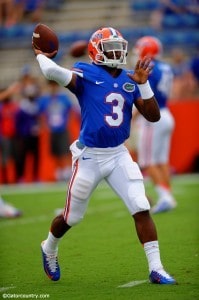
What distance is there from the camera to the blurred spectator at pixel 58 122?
13945mm

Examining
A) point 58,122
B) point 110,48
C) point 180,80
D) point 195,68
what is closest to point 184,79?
point 180,80

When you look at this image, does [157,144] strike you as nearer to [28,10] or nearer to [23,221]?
[23,221]

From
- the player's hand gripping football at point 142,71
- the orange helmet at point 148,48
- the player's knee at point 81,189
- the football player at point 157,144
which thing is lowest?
the football player at point 157,144

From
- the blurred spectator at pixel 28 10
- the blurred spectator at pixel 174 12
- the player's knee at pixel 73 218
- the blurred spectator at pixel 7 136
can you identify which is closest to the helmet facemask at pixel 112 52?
the player's knee at pixel 73 218

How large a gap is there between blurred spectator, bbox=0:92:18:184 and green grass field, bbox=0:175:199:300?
3.00 m

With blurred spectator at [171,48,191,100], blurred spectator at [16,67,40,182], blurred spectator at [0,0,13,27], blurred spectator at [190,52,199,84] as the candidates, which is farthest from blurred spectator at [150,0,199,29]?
blurred spectator at [16,67,40,182]

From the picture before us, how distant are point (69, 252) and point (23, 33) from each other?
446 inches

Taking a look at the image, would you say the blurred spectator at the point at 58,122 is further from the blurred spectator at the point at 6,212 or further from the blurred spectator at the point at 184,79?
the blurred spectator at the point at 6,212

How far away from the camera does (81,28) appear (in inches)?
722

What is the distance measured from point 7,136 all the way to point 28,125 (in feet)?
1.35

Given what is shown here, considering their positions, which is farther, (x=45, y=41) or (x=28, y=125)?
(x=28, y=125)

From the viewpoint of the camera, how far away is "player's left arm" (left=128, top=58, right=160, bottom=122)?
5598 mm

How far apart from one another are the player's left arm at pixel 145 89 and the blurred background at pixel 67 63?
19.4ft

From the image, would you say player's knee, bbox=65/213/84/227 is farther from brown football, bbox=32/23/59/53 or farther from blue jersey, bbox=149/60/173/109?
blue jersey, bbox=149/60/173/109
